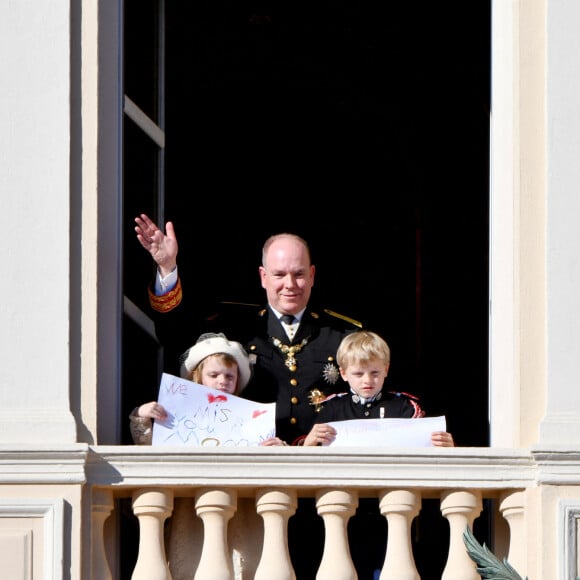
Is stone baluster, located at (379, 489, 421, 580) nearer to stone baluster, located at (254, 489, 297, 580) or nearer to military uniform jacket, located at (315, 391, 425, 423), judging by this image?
stone baluster, located at (254, 489, 297, 580)

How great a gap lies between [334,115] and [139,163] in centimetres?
393

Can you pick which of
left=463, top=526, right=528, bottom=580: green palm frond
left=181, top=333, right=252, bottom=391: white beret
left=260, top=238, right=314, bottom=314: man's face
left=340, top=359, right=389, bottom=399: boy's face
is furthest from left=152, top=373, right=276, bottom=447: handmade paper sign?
left=463, top=526, right=528, bottom=580: green palm frond

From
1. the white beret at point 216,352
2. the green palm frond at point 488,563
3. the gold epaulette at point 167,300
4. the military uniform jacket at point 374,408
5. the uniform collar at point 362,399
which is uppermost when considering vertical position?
the gold epaulette at point 167,300

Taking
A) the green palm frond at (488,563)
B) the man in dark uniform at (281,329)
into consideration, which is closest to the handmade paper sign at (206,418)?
the man in dark uniform at (281,329)

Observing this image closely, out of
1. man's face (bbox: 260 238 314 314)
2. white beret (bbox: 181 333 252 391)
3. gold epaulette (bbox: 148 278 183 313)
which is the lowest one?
white beret (bbox: 181 333 252 391)

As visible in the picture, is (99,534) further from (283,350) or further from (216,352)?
(283,350)

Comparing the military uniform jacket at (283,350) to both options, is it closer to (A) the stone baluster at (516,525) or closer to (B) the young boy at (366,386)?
(B) the young boy at (366,386)

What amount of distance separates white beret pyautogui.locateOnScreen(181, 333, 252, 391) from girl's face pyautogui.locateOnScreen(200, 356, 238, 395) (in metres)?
0.05

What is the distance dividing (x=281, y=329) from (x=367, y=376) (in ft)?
1.94

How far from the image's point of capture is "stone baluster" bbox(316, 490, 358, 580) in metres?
9.38

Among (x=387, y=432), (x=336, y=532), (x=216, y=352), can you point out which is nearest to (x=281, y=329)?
(x=216, y=352)

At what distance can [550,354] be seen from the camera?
376 inches

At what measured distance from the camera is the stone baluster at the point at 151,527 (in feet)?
30.7

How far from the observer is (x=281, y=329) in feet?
33.8
